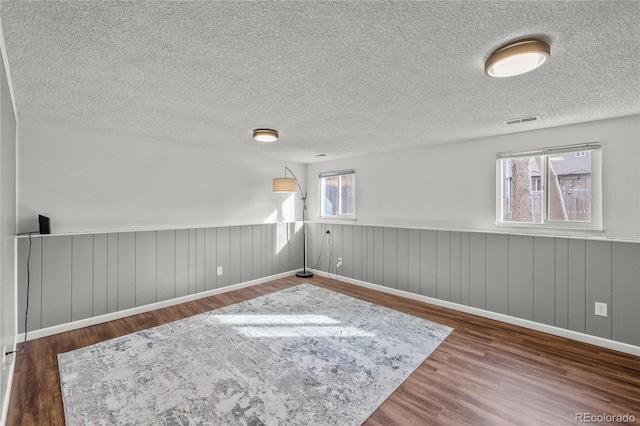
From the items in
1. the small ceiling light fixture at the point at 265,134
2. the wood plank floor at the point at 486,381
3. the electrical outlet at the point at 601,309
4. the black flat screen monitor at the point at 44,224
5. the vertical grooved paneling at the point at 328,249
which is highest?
the small ceiling light fixture at the point at 265,134

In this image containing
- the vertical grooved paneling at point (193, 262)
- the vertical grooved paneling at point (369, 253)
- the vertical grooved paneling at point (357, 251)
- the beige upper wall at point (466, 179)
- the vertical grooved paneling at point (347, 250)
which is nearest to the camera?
the beige upper wall at point (466, 179)

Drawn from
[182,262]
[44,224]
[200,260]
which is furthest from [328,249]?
[44,224]

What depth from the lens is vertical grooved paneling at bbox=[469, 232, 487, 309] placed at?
3.64 m

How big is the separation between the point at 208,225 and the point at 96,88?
8.24 feet

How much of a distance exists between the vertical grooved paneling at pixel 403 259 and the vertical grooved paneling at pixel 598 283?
2020mm

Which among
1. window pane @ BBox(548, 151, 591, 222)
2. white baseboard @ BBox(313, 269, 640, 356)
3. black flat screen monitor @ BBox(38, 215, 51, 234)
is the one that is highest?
window pane @ BBox(548, 151, 591, 222)

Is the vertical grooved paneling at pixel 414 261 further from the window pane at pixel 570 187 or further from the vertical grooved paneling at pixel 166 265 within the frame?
the vertical grooved paneling at pixel 166 265

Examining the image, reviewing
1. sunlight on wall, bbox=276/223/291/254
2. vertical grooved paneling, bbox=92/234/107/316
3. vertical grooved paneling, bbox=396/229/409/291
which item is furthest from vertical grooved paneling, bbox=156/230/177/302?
vertical grooved paneling, bbox=396/229/409/291

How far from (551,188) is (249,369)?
3.76m

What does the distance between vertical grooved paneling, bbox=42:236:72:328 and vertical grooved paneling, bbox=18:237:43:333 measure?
0.03 m

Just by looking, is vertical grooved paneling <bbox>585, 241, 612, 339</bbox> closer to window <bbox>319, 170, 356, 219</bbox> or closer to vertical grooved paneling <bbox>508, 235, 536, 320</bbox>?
vertical grooved paneling <bbox>508, 235, 536, 320</bbox>

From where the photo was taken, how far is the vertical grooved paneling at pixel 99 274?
3.37 meters

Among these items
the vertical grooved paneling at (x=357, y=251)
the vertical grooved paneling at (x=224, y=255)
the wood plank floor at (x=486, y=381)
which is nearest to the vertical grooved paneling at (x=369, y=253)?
the vertical grooved paneling at (x=357, y=251)

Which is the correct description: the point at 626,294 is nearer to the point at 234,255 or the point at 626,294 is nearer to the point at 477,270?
the point at 477,270
